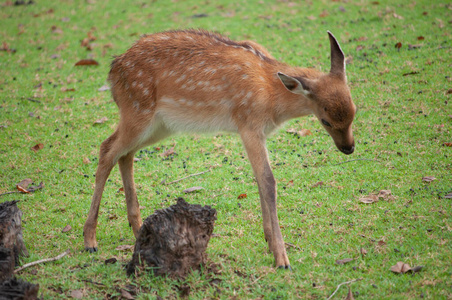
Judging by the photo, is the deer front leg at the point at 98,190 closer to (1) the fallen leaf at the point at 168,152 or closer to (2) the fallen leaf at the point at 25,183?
(2) the fallen leaf at the point at 25,183

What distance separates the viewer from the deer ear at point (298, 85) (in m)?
5.06

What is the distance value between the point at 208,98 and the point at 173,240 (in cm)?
188

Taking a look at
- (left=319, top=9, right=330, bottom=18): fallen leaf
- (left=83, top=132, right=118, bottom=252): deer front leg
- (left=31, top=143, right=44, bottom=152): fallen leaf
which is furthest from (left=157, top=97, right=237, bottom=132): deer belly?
(left=319, top=9, right=330, bottom=18): fallen leaf

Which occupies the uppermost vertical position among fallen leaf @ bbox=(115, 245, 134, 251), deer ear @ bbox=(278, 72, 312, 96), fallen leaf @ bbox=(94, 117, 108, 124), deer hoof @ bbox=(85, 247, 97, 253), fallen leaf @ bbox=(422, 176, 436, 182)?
deer ear @ bbox=(278, 72, 312, 96)

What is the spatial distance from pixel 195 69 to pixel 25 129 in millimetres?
4171

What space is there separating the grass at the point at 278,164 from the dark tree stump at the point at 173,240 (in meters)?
0.16

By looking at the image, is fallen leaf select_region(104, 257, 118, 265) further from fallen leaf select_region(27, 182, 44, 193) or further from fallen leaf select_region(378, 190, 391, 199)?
fallen leaf select_region(378, 190, 391, 199)

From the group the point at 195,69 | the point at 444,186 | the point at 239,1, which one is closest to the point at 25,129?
the point at 195,69

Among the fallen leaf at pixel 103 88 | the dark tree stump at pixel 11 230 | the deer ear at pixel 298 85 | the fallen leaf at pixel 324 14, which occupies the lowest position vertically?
the fallen leaf at pixel 103 88

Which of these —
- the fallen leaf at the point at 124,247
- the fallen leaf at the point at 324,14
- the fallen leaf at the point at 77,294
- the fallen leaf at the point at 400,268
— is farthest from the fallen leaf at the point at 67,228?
the fallen leaf at the point at 324,14

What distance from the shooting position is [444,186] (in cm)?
604

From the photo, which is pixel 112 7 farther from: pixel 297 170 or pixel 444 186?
pixel 444 186

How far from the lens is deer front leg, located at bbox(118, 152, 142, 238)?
5875 mm

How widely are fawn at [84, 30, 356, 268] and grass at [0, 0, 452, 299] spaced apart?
68 centimetres
